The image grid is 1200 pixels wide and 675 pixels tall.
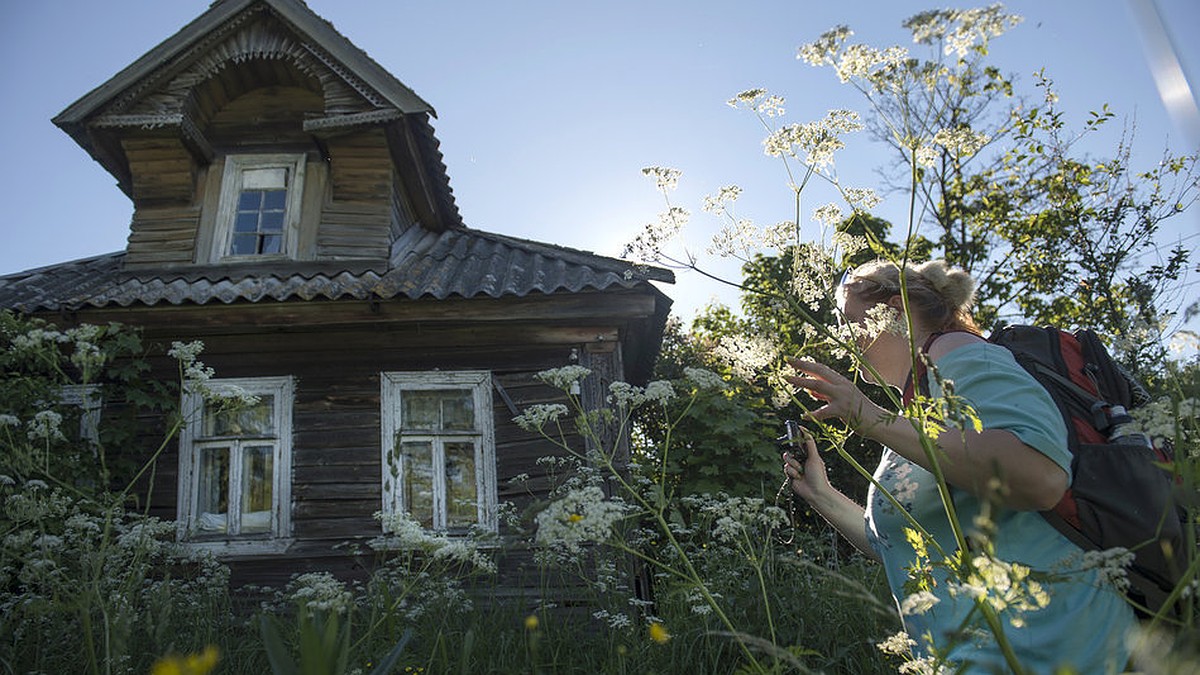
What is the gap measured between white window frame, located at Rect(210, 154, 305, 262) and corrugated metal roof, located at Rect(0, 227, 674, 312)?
212mm

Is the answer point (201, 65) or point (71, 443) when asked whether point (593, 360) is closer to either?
point (71, 443)

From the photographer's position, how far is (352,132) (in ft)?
26.5

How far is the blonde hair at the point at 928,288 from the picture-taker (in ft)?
6.86

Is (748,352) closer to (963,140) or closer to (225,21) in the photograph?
(963,140)

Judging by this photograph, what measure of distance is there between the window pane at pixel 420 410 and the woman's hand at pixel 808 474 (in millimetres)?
4916

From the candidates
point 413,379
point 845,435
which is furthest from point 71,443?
point 845,435

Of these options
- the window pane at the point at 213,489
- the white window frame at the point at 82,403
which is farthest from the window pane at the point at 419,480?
the white window frame at the point at 82,403

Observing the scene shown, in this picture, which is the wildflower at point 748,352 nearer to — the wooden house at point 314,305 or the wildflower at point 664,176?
the wildflower at point 664,176

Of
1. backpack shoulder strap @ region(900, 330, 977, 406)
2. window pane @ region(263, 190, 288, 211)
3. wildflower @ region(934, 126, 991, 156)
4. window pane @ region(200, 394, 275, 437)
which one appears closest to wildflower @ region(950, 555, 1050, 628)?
backpack shoulder strap @ region(900, 330, 977, 406)

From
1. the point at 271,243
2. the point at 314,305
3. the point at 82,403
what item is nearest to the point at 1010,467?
the point at 314,305

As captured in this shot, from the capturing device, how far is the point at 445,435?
6.87 metres

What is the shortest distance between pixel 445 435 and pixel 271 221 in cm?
316

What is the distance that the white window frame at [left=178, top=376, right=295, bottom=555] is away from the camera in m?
6.45

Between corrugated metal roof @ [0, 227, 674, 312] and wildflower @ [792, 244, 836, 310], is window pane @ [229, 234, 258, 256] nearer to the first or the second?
corrugated metal roof @ [0, 227, 674, 312]
